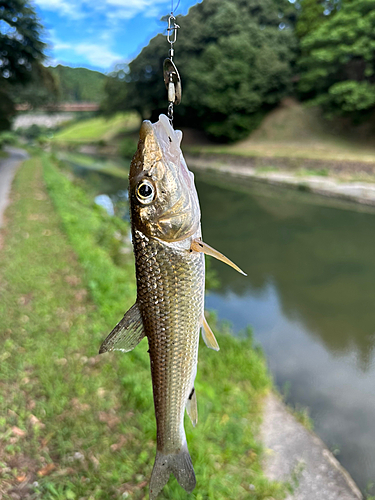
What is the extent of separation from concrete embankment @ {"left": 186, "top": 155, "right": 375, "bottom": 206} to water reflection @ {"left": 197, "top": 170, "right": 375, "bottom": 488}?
1500 millimetres

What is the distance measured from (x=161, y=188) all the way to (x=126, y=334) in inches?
27.6

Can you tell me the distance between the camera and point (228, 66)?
25656 mm

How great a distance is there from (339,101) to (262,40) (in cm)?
883

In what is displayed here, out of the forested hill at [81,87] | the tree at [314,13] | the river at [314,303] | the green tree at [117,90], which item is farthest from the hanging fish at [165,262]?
the forested hill at [81,87]

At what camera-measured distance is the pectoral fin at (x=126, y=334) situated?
1.73 m

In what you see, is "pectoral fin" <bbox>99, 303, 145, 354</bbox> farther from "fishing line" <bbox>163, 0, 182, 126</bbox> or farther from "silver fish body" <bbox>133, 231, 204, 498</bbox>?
"fishing line" <bbox>163, 0, 182, 126</bbox>

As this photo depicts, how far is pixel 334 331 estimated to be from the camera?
268 inches

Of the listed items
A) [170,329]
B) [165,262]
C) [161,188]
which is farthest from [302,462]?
[161,188]

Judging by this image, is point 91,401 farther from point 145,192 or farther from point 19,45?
point 19,45

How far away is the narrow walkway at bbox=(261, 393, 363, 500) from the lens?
3.42m

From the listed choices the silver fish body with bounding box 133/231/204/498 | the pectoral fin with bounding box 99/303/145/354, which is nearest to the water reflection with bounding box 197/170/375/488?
the silver fish body with bounding box 133/231/204/498

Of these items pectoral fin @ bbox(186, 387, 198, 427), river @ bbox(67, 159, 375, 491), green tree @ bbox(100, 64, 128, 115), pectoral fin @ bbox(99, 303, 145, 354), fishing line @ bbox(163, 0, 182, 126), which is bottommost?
river @ bbox(67, 159, 375, 491)

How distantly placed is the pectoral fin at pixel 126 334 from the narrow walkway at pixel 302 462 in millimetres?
2628

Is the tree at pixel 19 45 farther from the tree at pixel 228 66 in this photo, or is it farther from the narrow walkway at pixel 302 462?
the narrow walkway at pixel 302 462
